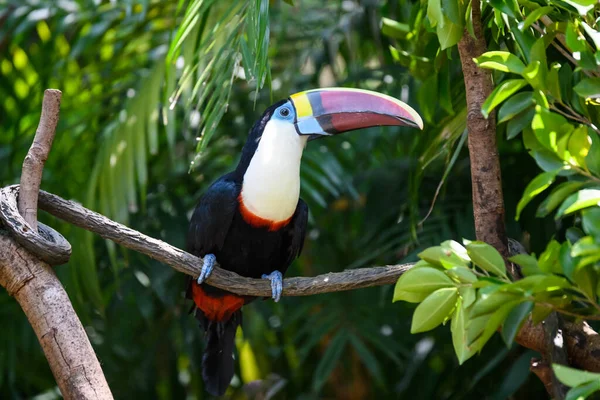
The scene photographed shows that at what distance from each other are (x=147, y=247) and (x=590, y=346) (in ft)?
3.69

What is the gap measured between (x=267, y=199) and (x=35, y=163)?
782 millimetres

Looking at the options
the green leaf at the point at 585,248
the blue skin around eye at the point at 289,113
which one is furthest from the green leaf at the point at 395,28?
the green leaf at the point at 585,248

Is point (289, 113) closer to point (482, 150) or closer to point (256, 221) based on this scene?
point (256, 221)

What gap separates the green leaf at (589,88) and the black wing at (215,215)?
1.28 metres

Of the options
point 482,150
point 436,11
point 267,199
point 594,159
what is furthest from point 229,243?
point 594,159

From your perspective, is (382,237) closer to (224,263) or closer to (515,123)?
(224,263)

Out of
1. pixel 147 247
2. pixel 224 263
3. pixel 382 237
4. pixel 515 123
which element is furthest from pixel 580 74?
pixel 382 237

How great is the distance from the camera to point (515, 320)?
59.4 inches

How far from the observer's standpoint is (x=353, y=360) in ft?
15.0

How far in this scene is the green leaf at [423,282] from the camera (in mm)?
1533

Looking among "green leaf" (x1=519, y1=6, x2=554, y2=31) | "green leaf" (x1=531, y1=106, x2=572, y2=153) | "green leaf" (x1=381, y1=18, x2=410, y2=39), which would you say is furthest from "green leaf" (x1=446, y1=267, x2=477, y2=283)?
"green leaf" (x1=381, y1=18, x2=410, y2=39)

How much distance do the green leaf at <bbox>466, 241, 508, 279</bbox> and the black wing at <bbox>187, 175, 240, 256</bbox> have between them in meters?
1.19

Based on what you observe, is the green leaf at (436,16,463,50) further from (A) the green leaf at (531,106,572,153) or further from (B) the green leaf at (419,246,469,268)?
(B) the green leaf at (419,246,469,268)

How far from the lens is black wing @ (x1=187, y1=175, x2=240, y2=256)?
2.60 meters
